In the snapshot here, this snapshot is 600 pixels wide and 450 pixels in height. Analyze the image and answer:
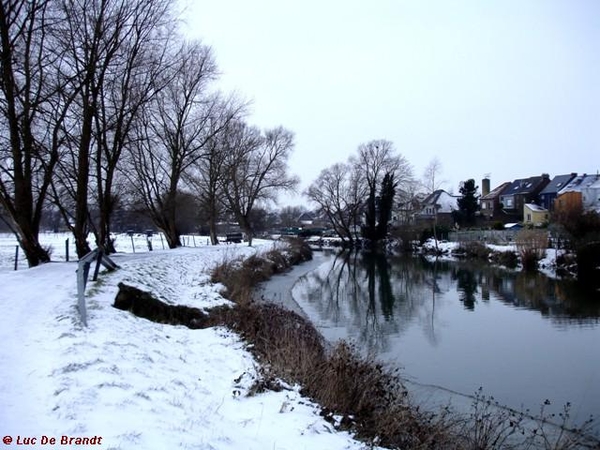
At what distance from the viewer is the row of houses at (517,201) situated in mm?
62281

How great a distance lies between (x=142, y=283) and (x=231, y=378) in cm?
570

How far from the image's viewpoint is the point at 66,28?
15.6 m

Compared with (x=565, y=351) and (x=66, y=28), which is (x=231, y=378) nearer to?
(x=565, y=351)

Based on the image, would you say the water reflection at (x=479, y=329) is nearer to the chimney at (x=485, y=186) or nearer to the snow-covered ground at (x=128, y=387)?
the snow-covered ground at (x=128, y=387)

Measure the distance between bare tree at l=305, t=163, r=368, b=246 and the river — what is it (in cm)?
3978

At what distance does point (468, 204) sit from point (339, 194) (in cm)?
1791

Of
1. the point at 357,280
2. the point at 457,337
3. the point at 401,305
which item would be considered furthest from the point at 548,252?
the point at 457,337

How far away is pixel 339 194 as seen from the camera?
6938cm

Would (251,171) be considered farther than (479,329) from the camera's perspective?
Yes

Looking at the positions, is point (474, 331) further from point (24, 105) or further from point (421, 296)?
point (24, 105)

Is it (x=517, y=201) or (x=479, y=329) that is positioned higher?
(x=517, y=201)

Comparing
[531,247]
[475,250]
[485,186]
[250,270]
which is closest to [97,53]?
[250,270]

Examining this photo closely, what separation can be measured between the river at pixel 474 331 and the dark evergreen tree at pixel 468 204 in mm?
39746

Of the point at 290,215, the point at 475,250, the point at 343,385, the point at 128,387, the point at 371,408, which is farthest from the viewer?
the point at 290,215
